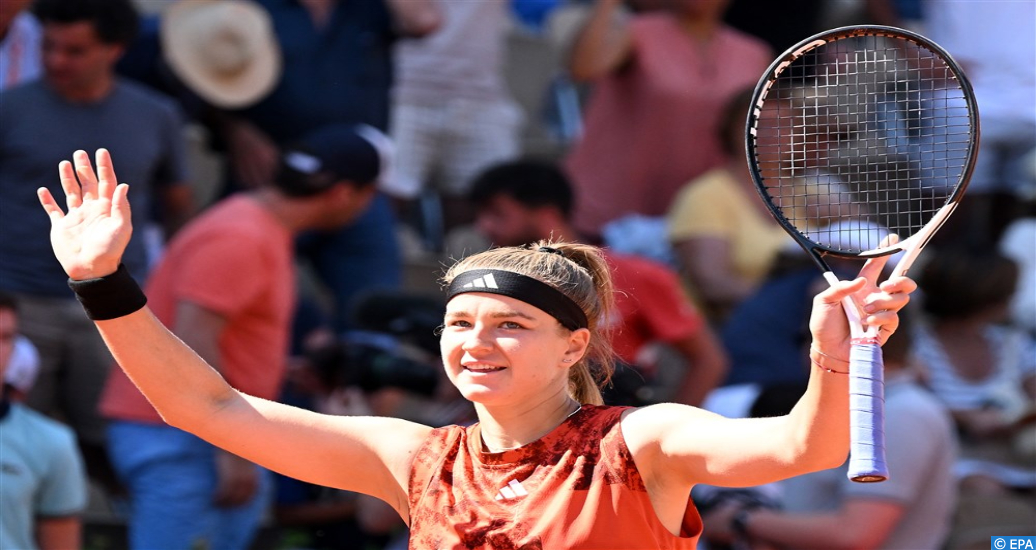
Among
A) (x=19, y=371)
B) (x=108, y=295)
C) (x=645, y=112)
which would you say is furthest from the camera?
(x=645, y=112)

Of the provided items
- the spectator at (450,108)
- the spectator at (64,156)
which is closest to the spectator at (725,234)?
the spectator at (450,108)

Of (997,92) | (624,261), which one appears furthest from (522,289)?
(997,92)

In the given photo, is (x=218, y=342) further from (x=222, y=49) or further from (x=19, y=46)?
(x=222, y=49)

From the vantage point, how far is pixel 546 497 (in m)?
2.82

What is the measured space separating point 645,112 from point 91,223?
420cm

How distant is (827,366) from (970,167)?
1.74 ft

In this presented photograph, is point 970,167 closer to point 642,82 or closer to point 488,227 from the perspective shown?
point 488,227

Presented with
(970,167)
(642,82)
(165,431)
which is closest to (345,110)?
(642,82)

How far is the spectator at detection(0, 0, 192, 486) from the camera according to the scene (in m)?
5.07

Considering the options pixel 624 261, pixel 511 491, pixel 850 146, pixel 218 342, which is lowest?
pixel 218 342

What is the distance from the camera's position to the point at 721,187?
647cm

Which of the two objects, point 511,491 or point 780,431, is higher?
point 780,431

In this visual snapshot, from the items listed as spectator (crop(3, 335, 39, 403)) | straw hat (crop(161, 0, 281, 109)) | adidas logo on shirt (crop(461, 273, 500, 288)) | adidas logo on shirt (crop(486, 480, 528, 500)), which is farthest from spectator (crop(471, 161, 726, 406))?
adidas logo on shirt (crop(486, 480, 528, 500))

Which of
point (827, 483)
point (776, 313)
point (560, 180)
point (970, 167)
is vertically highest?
point (970, 167)
